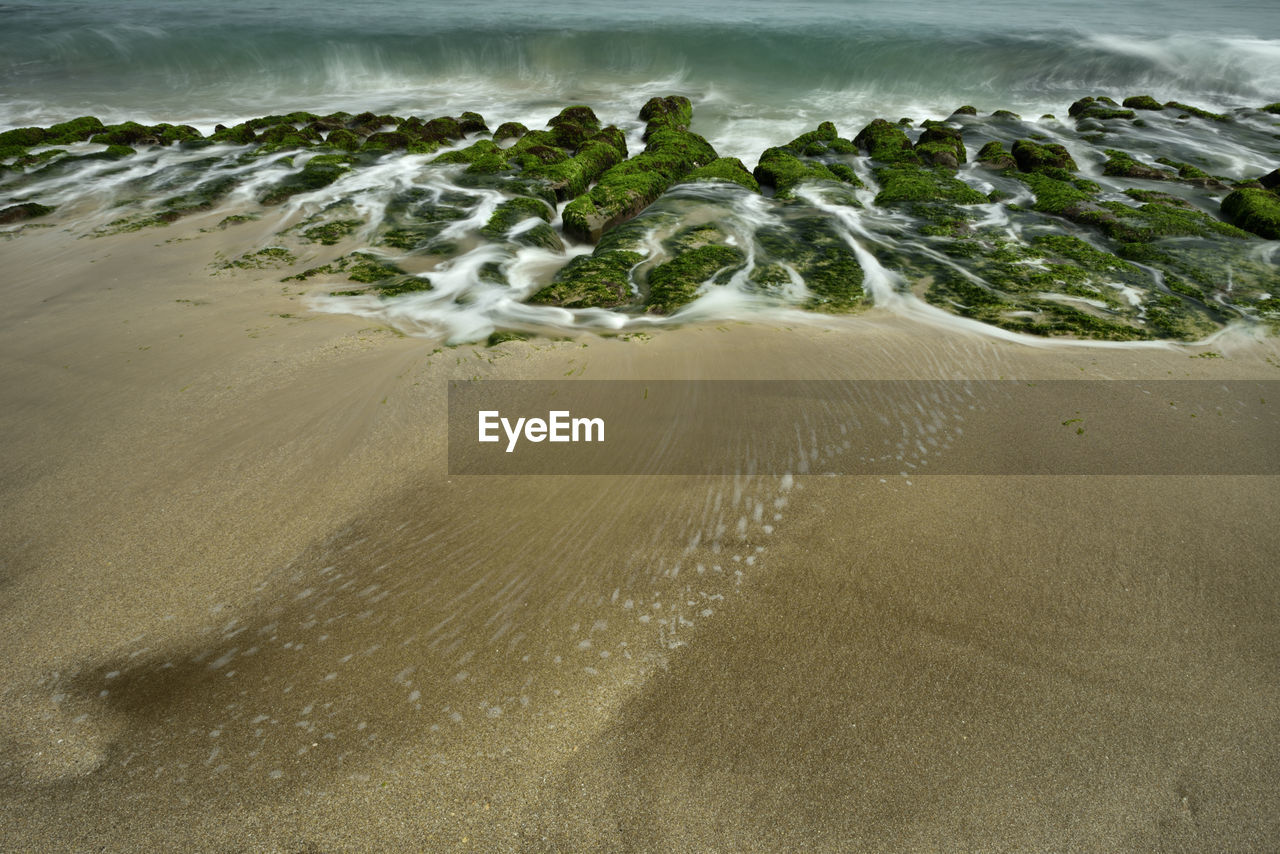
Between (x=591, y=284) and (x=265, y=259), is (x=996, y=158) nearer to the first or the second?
(x=591, y=284)

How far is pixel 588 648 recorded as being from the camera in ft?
9.04

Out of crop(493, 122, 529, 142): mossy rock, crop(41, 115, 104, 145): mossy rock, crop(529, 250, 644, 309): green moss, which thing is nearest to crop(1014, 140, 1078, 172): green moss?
crop(529, 250, 644, 309): green moss

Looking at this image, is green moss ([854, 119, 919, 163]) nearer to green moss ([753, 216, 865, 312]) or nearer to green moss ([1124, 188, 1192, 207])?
green moss ([1124, 188, 1192, 207])

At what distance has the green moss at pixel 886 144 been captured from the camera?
11055 millimetres

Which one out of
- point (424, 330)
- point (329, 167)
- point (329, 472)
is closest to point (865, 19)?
point (329, 167)

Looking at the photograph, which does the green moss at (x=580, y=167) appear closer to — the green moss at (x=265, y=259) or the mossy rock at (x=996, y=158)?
the green moss at (x=265, y=259)

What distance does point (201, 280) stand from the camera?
20.6 ft

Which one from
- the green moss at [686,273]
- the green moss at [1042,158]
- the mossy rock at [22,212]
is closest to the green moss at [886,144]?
the green moss at [1042,158]

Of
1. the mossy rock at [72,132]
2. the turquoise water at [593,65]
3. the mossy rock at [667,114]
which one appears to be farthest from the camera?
the turquoise water at [593,65]

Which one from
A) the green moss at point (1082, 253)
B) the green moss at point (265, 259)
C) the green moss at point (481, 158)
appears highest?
the green moss at point (481, 158)

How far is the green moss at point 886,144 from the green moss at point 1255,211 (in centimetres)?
450

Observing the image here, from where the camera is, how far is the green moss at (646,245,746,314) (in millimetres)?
5852

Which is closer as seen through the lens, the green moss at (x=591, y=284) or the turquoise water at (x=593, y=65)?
the green moss at (x=591, y=284)
